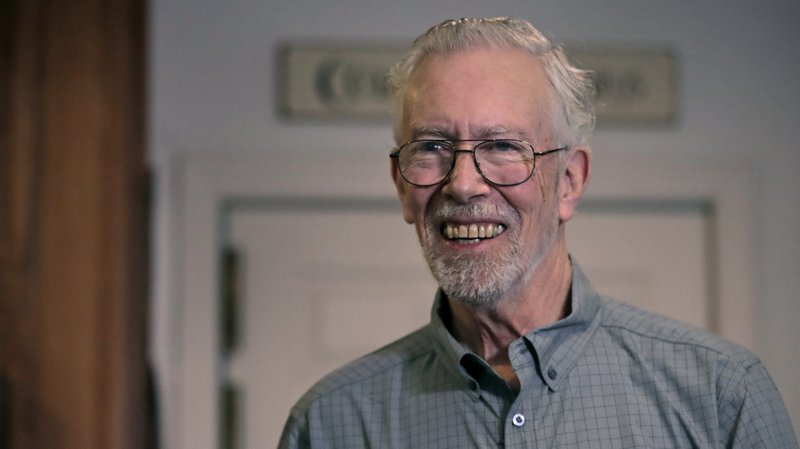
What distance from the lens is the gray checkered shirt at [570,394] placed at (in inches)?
44.4

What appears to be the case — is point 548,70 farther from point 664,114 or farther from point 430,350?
point 664,114

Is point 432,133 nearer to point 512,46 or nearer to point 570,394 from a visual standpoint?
point 512,46

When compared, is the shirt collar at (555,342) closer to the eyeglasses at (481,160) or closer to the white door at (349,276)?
the eyeglasses at (481,160)

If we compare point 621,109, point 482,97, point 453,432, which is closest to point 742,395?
point 453,432

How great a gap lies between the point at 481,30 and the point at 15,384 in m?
1.67

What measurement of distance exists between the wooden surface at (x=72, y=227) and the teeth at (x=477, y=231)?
4.75ft

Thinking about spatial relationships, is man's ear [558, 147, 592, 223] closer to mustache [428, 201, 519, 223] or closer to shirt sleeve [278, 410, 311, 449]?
mustache [428, 201, 519, 223]

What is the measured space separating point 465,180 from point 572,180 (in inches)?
8.2

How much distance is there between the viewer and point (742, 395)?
3.65 ft

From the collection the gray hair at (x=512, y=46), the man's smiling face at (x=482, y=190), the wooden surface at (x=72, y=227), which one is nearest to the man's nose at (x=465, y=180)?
the man's smiling face at (x=482, y=190)

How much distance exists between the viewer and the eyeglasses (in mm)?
1184

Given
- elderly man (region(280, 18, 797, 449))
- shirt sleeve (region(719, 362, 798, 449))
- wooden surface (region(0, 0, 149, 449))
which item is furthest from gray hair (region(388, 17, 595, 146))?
wooden surface (region(0, 0, 149, 449))

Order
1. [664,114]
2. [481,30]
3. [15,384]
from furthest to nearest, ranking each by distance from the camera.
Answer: [664,114] → [15,384] → [481,30]

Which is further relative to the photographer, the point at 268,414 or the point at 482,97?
the point at 268,414
